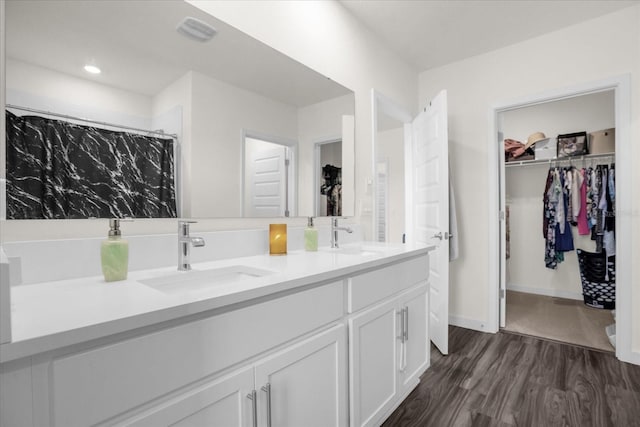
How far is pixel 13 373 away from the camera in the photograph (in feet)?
1.70

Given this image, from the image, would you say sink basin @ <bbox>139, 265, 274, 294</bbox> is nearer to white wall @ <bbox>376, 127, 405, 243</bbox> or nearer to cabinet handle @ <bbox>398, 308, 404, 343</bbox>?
cabinet handle @ <bbox>398, 308, 404, 343</bbox>

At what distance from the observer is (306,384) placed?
→ 3.49 ft

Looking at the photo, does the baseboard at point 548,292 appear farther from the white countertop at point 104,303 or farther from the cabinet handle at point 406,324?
the white countertop at point 104,303

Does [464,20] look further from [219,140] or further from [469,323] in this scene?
[469,323]

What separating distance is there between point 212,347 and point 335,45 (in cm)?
197

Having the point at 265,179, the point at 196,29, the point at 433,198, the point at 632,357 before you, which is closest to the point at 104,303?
the point at 265,179

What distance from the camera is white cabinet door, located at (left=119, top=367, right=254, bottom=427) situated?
2.29 ft

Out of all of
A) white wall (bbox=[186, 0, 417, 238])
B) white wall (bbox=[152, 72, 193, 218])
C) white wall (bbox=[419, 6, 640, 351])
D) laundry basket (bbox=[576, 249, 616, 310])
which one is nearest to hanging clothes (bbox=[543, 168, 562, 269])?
laundry basket (bbox=[576, 249, 616, 310])

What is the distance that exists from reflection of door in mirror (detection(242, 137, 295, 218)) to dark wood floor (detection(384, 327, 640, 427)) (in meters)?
1.21

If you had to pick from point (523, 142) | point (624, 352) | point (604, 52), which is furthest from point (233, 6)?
point (523, 142)

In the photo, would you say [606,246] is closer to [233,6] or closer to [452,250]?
[452,250]

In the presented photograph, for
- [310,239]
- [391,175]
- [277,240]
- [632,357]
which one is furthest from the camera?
[391,175]

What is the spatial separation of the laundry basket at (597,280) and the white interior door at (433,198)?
2.01 metres

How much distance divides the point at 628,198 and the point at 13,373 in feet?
10.4
